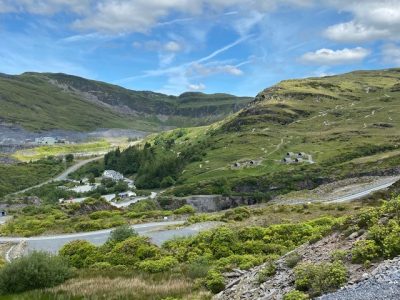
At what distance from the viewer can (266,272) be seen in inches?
662

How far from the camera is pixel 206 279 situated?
752 inches

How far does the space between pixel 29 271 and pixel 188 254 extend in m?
9.41

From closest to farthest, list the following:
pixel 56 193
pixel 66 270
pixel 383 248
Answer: pixel 383 248
pixel 66 270
pixel 56 193

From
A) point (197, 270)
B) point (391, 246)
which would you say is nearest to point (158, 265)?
point (197, 270)

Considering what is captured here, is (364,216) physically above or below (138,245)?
above

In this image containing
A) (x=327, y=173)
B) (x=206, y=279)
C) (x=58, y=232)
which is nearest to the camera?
(x=206, y=279)

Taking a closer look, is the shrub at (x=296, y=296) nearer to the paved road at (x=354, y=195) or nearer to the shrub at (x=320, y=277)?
the shrub at (x=320, y=277)

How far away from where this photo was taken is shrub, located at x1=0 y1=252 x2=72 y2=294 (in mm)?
20844

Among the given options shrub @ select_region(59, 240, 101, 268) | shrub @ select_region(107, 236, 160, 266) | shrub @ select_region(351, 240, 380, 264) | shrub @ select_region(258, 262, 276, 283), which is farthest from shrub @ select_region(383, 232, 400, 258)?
shrub @ select_region(59, 240, 101, 268)

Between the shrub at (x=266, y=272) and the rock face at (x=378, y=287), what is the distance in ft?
13.0

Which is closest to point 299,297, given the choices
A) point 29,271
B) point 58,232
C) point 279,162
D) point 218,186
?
point 29,271

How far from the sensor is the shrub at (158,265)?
79.3 feet

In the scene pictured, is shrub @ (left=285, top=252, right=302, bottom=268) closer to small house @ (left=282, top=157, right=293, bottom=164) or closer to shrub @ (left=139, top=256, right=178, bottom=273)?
shrub @ (left=139, top=256, right=178, bottom=273)

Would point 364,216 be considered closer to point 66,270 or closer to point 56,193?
point 66,270
